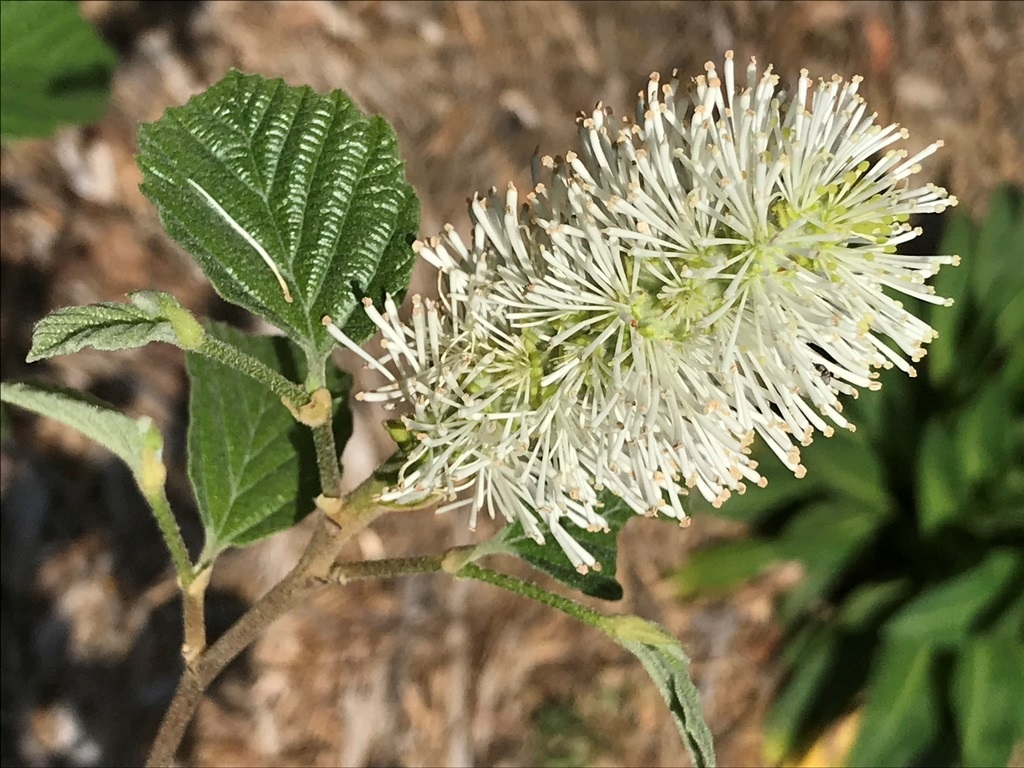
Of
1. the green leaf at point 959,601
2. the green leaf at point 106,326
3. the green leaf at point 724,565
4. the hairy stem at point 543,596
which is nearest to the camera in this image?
the green leaf at point 106,326

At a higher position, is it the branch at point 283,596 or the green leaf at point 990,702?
the branch at point 283,596

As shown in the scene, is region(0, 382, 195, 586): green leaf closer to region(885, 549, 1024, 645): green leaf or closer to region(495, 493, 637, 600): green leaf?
region(495, 493, 637, 600): green leaf

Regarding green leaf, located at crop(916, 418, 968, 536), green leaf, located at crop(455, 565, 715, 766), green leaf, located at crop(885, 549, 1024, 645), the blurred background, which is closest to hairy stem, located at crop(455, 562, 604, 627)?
green leaf, located at crop(455, 565, 715, 766)

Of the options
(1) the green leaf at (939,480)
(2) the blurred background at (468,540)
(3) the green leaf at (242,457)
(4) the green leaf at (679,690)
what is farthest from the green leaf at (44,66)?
(1) the green leaf at (939,480)

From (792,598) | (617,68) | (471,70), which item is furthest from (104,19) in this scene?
(792,598)

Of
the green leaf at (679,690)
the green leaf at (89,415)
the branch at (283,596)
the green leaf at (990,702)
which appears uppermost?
the green leaf at (89,415)

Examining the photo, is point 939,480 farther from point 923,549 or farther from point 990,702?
point 990,702

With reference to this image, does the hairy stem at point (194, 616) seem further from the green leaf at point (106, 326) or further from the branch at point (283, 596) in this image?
the green leaf at point (106, 326)
